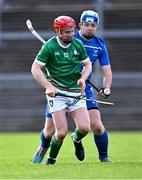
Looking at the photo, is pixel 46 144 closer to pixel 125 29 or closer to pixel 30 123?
pixel 30 123

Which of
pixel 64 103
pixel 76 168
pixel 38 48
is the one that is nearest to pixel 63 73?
pixel 64 103

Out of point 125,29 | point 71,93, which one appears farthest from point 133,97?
point 71,93

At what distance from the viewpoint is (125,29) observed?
25922 mm

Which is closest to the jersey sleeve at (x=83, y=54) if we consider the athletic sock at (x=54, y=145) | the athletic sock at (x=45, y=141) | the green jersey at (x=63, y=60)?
the green jersey at (x=63, y=60)

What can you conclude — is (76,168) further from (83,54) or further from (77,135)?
(83,54)

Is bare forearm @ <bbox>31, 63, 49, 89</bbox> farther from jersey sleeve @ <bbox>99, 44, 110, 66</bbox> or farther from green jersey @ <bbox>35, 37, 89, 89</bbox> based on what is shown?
jersey sleeve @ <bbox>99, 44, 110, 66</bbox>

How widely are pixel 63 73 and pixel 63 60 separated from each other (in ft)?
0.54

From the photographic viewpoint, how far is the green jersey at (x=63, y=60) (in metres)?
10.4

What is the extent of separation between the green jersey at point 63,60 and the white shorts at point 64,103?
0.54 feet

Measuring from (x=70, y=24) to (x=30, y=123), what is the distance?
14.2 meters

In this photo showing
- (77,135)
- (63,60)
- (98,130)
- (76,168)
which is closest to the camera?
(76,168)

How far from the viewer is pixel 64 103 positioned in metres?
10.5

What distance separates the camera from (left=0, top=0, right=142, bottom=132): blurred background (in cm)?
2428

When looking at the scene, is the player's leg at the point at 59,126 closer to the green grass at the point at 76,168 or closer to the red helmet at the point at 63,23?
the green grass at the point at 76,168
